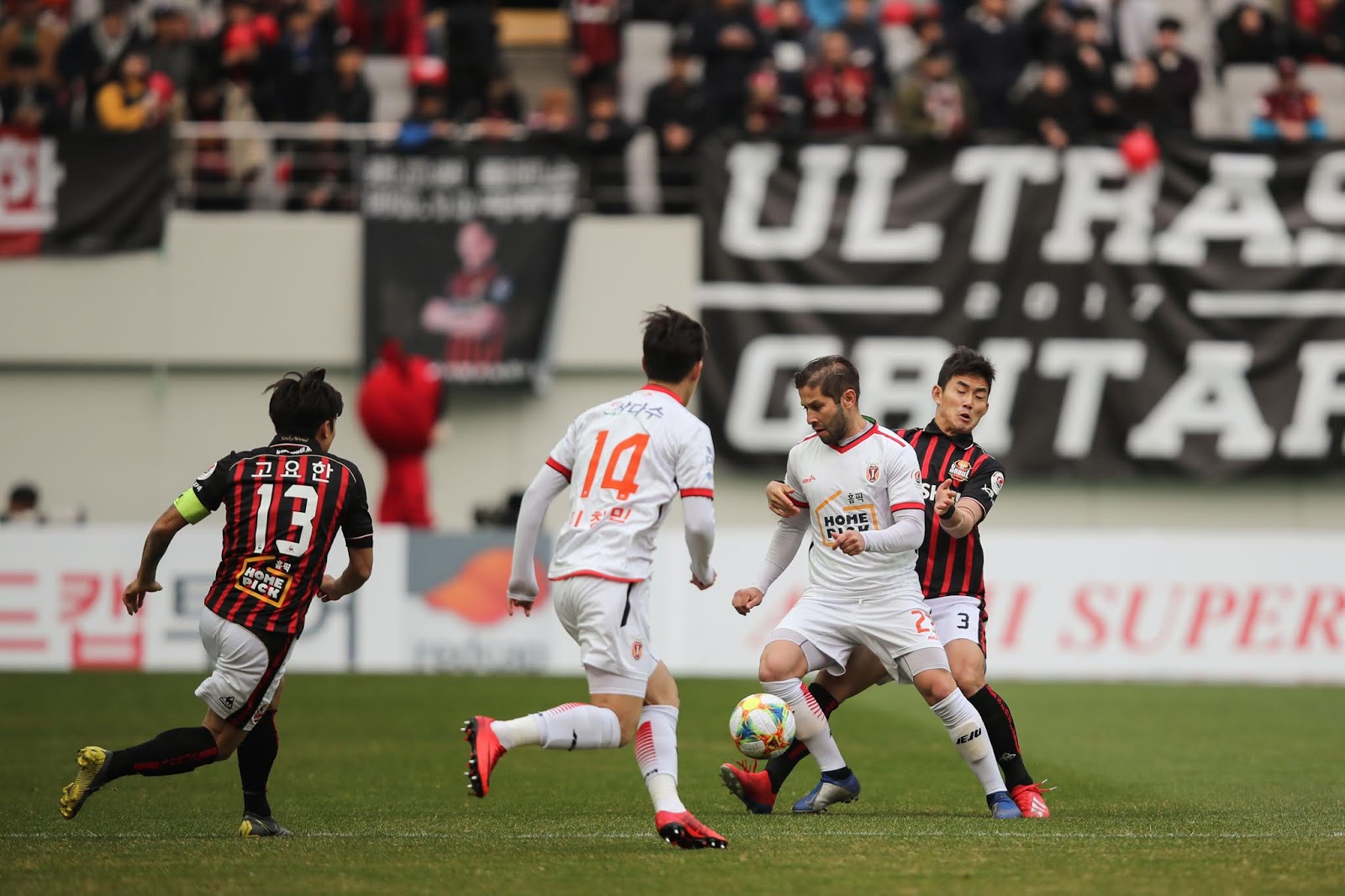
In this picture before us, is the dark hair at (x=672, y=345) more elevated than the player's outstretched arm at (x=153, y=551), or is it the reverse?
the dark hair at (x=672, y=345)

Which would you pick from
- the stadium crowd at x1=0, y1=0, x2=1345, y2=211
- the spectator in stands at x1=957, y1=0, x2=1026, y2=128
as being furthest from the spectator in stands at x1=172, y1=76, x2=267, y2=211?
the spectator in stands at x1=957, y1=0, x2=1026, y2=128

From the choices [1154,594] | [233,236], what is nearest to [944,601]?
[1154,594]

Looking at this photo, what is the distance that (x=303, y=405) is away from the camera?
23.0 feet

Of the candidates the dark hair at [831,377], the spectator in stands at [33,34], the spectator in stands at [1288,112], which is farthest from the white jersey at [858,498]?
the spectator in stands at [33,34]

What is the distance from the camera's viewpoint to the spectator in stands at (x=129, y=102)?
19.2 meters

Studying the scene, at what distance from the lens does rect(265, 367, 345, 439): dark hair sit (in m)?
7.02

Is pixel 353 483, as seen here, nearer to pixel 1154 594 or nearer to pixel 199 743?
pixel 199 743

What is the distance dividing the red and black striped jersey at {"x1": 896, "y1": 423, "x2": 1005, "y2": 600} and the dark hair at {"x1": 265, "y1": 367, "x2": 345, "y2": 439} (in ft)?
8.18

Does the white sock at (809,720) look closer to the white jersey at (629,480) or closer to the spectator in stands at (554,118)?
the white jersey at (629,480)

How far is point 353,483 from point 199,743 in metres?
1.15

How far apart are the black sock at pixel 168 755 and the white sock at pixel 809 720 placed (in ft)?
7.45

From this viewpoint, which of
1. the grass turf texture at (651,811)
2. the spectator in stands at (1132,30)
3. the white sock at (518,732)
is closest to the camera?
the grass turf texture at (651,811)

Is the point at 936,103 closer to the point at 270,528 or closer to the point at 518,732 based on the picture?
the point at 270,528

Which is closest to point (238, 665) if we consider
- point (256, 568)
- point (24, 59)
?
point (256, 568)
